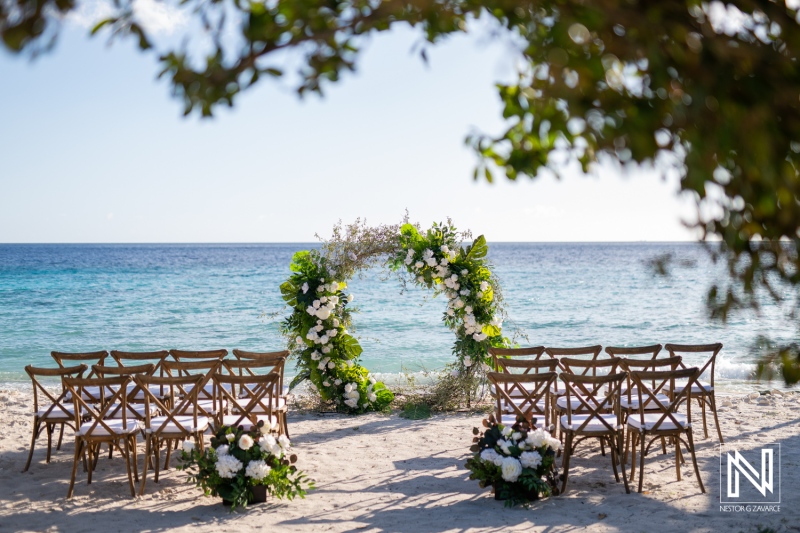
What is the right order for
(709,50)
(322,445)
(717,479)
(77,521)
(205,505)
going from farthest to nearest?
(322,445) → (717,479) → (205,505) → (77,521) → (709,50)

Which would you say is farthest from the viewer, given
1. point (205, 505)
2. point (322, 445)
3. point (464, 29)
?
point (322, 445)

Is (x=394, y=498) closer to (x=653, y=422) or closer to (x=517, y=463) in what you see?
(x=517, y=463)

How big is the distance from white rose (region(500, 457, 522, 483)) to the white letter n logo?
1.69 meters

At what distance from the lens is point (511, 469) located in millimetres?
5289

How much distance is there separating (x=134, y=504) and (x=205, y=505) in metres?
0.56

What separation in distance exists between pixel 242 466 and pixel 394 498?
1230mm

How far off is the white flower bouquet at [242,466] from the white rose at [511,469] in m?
1.48

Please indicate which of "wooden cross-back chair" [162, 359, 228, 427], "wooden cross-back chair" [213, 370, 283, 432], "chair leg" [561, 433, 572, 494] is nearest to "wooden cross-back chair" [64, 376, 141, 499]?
"wooden cross-back chair" [162, 359, 228, 427]

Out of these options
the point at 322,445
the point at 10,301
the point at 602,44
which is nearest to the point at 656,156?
the point at 602,44

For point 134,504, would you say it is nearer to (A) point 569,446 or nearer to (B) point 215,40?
(A) point 569,446

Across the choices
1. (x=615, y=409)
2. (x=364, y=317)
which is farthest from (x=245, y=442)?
(x=364, y=317)

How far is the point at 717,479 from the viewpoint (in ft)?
19.7

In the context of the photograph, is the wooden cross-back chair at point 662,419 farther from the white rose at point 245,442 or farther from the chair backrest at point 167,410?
the chair backrest at point 167,410

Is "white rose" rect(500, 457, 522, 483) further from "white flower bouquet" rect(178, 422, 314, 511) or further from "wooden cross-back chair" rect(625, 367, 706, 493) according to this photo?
"white flower bouquet" rect(178, 422, 314, 511)
